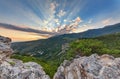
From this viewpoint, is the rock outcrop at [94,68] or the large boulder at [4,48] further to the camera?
the large boulder at [4,48]

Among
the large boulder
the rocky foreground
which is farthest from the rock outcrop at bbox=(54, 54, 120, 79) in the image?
the large boulder

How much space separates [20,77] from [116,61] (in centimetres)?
1682

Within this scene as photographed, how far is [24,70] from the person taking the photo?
156 feet

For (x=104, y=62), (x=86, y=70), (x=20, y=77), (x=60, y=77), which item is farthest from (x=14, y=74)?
(x=104, y=62)

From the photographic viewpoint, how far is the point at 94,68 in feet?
136

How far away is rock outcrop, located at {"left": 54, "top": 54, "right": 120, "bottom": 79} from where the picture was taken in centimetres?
4015

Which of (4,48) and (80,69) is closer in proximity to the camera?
(80,69)

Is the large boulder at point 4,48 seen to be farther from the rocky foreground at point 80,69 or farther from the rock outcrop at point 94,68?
the rock outcrop at point 94,68

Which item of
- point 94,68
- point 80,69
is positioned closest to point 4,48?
point 80,69

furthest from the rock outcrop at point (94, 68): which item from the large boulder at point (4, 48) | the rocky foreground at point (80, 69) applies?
the large boulder at point (4, 48)

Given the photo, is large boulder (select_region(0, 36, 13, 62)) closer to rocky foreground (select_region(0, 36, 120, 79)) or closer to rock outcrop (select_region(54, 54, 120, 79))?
rocky foreground (select_region(0, 36, 120, 79))

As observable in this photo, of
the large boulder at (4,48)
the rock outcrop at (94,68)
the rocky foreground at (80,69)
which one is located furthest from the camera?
the large boulder at (4,48)

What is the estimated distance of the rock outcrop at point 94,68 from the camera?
40.2 metres

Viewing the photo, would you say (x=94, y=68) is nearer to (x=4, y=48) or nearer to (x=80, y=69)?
(x=80, y=69)
